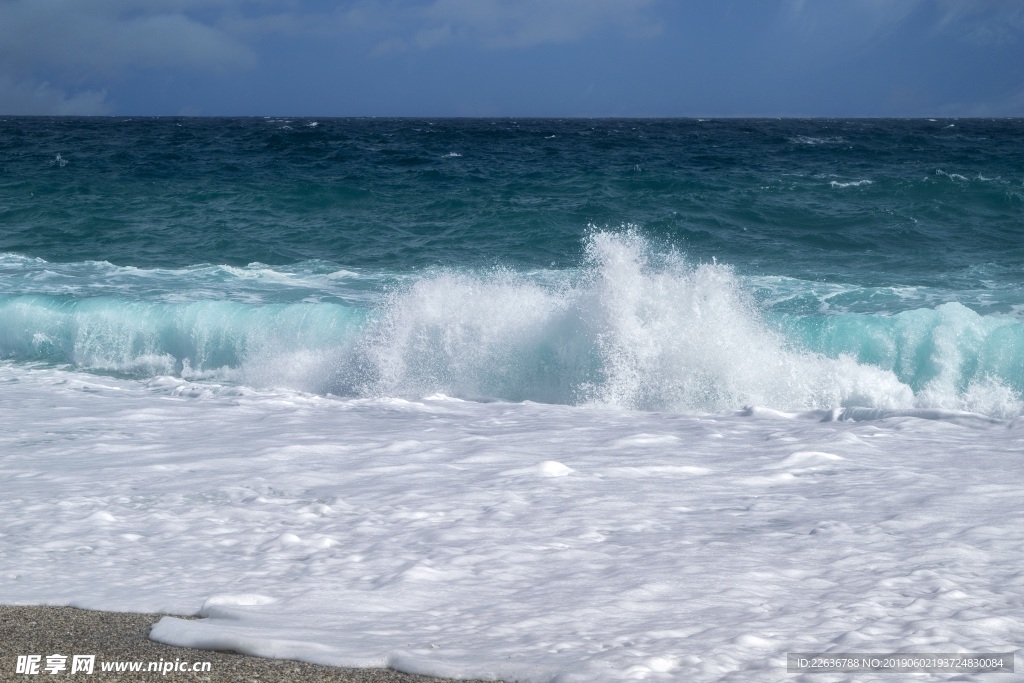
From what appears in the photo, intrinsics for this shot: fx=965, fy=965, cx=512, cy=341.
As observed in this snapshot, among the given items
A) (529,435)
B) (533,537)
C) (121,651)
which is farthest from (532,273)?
(121,651)

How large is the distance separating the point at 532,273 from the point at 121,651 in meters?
10.7

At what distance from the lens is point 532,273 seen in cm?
1366

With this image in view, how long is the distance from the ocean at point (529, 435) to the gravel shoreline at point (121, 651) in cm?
9

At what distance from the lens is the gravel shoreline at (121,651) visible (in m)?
3.01

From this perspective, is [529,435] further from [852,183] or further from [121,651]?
[852,183]

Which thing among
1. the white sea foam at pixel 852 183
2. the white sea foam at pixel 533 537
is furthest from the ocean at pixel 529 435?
the white sea foam at pixel 852 183

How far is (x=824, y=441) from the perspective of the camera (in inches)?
237

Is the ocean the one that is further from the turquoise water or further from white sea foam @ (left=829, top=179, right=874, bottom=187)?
white sea foam @ (left=829, top=179, right=874, bottom=187)

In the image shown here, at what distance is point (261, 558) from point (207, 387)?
424 centimetres

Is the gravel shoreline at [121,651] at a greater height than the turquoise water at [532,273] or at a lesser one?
lesser

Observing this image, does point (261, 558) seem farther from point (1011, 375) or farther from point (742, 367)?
point (1011, 375)

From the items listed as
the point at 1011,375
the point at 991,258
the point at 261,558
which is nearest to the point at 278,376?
the point at 261,558

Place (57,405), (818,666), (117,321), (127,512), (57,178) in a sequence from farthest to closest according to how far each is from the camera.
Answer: (57,178) → (117,321) → (57,405) → (127,512) → (818,666)

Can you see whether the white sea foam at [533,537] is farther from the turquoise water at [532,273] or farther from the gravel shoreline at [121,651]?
the turquoise water at [532,273]
